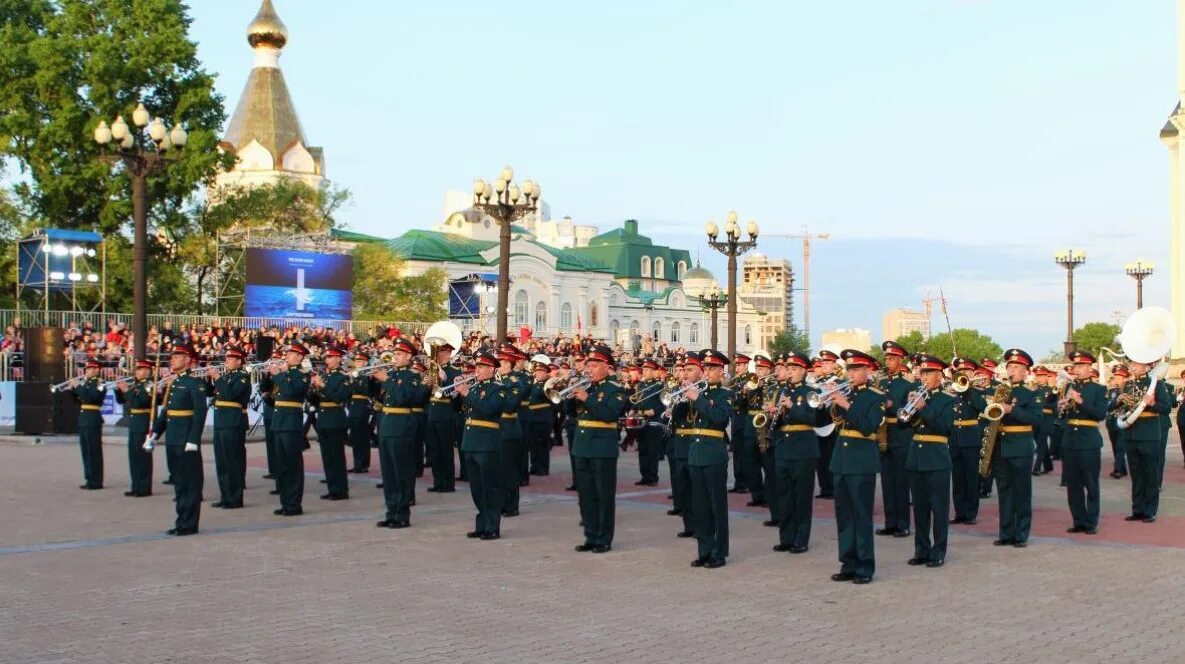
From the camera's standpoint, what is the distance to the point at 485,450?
41.9ft

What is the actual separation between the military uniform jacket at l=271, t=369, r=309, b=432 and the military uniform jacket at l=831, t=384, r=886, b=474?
7065 mm

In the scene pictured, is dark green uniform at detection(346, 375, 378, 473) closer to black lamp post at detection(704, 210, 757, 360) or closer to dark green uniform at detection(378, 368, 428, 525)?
dark green uniform at detection(378, 368, 428, 525)

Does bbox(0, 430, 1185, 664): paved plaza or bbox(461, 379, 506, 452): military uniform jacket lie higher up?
bbox(461, 379, 506, 452): military uniform jacket

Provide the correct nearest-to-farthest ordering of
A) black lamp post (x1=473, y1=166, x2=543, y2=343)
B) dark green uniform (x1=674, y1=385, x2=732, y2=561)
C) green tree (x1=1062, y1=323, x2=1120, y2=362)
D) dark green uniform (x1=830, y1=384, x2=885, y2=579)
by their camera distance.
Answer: dark green uniform (x1=830, y1=384, x2=885, y2=579) < dark green uniform (x1=674, y1=385, x2=732, y2=561) < black lamp post (x1=473, y1=166, x2=543, y2=343) < green tree (x1=1062, y1=323, x2=1120, y2=362)

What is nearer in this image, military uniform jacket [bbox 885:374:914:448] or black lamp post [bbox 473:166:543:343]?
military uniform jacket [bbox 885:374:914:448]

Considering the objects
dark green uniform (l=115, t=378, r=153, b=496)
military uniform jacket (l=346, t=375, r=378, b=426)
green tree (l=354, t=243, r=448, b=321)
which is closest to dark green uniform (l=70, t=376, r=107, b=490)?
dark green uniform (l=115, t=378, r=153, b=496)

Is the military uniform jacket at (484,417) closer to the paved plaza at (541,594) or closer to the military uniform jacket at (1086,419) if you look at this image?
the paved plaza at (541,594)

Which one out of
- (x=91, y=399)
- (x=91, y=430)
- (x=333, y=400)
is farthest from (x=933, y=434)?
(x=91, y=399)

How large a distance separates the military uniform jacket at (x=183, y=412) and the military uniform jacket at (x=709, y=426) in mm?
5562

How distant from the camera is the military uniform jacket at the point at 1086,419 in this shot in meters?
13.4

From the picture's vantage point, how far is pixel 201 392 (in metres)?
13.8

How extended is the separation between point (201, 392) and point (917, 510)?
7.88m

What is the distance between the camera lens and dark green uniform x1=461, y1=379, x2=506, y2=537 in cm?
1264

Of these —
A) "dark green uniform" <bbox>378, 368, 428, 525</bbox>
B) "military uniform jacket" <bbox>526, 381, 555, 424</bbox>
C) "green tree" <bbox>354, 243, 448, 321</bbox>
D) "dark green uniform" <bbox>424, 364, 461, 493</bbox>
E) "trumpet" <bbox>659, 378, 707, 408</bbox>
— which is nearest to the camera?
"trumpet" <bbox>659, 378, 707, 408</bbox>
